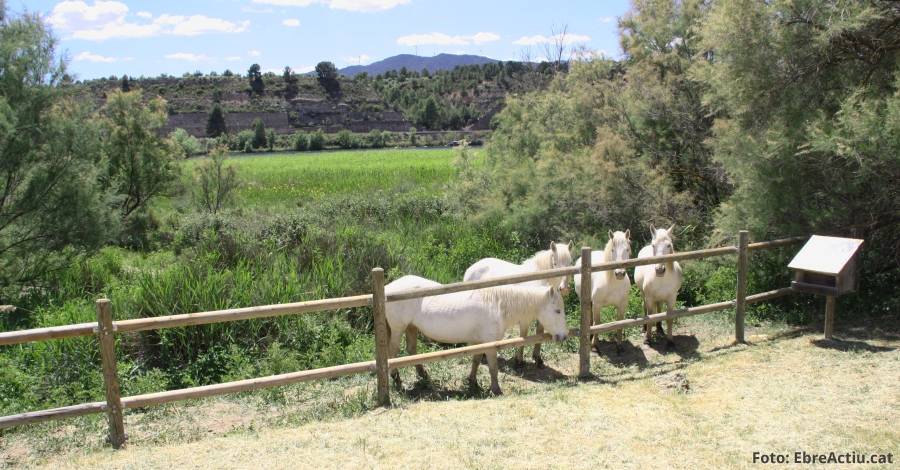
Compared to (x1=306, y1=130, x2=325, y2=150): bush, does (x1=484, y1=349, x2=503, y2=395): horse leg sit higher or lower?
lower

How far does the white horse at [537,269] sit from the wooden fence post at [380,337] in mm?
2003

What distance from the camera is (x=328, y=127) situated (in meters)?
82.2

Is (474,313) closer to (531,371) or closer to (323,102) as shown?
(531,371)

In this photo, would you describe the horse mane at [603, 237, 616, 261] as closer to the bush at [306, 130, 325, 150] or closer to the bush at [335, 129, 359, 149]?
the bush at [306, 130, 325, 150]

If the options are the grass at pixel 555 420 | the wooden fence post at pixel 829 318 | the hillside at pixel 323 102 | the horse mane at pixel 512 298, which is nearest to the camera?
the grass at pixel 555 420

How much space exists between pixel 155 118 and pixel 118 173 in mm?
1757

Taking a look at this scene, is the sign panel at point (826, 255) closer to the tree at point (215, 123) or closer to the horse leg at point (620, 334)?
the horse leg at point (620, 334)

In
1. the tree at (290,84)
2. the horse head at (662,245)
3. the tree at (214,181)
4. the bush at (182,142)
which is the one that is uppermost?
the tree at (290,84)

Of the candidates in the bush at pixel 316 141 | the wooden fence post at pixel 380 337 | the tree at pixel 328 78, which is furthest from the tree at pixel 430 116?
the wooden fence post at pixel 380 337

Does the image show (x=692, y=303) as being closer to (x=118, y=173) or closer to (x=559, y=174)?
(x=559, y=174)

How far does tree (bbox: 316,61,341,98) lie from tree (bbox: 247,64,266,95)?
8.81 m

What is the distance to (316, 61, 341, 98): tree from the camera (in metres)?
94.4

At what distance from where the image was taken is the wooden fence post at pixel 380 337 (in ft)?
19.2

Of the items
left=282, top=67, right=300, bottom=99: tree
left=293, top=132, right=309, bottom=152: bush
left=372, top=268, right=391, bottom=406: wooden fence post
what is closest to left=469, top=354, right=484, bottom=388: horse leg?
left=372, top=268, right=391, bottom=406: wooden fence post
